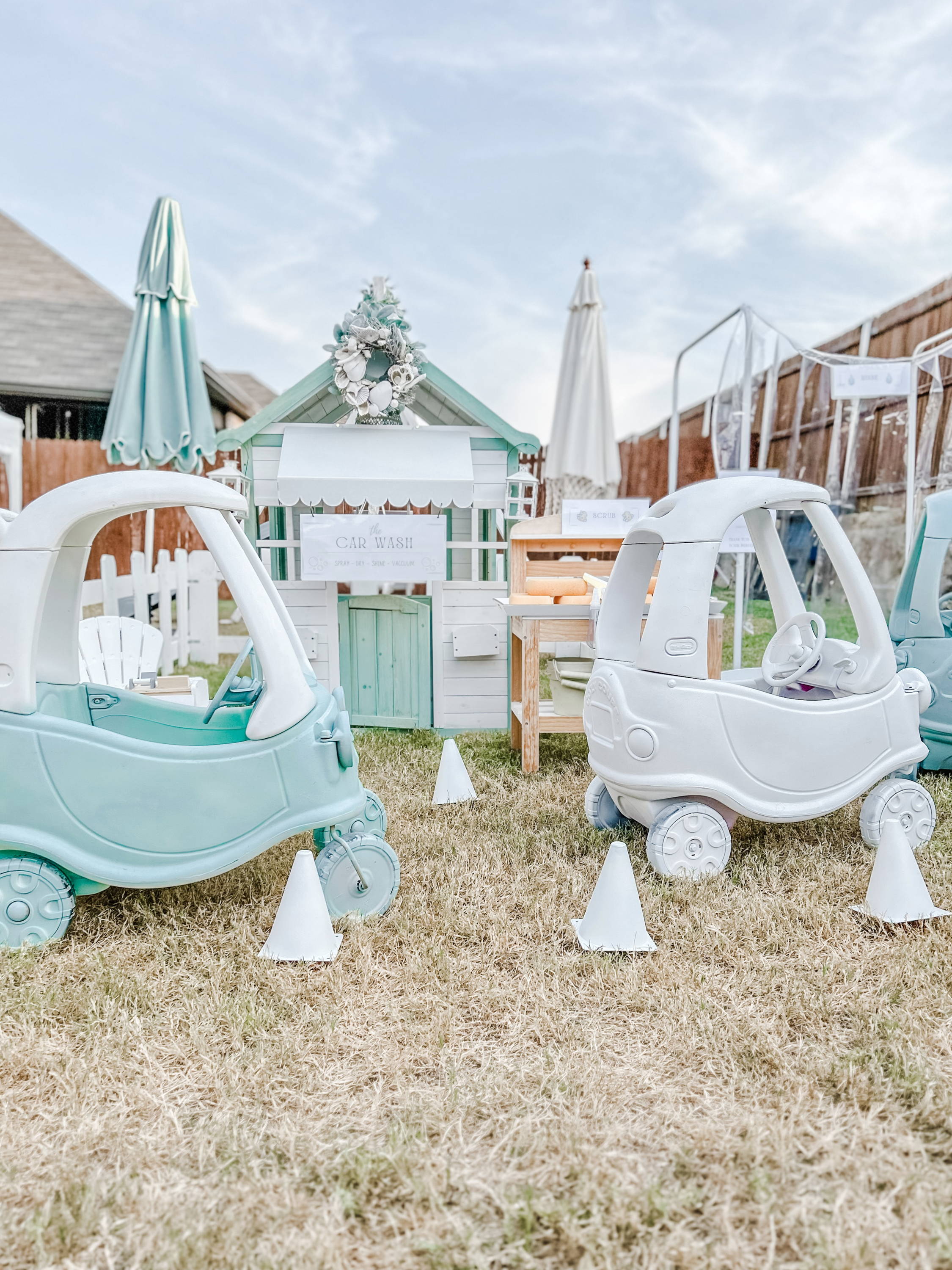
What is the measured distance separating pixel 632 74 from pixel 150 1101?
8683 mm

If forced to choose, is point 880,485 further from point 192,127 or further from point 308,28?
point 192,127

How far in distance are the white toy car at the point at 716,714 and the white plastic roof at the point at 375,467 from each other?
7.31ft

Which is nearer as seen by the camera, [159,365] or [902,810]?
[902,810]

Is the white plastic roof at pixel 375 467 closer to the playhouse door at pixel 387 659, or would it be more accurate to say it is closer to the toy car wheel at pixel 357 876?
the playhouse door at pixel 387 659

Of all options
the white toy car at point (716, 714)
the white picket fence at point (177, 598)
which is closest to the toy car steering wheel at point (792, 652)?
the white toy car at point (716, 714)

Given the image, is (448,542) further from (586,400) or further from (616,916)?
(586,400)

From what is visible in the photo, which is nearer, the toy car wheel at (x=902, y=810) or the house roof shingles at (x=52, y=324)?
the toy car wheel at (x=902, y=810)

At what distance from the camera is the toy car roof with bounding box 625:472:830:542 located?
3.01m

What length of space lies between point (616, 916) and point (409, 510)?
382cm

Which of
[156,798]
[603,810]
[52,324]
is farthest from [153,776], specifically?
[52,324]

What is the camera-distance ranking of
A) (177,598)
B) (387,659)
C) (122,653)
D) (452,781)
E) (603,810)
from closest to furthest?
(603,810)
(452,781)
(122,653)
(387,659)
(177,598)

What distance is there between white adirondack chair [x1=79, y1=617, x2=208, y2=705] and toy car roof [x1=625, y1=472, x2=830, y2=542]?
284 centimetres

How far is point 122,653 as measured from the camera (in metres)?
4.89

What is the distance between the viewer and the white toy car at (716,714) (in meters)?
3.03
